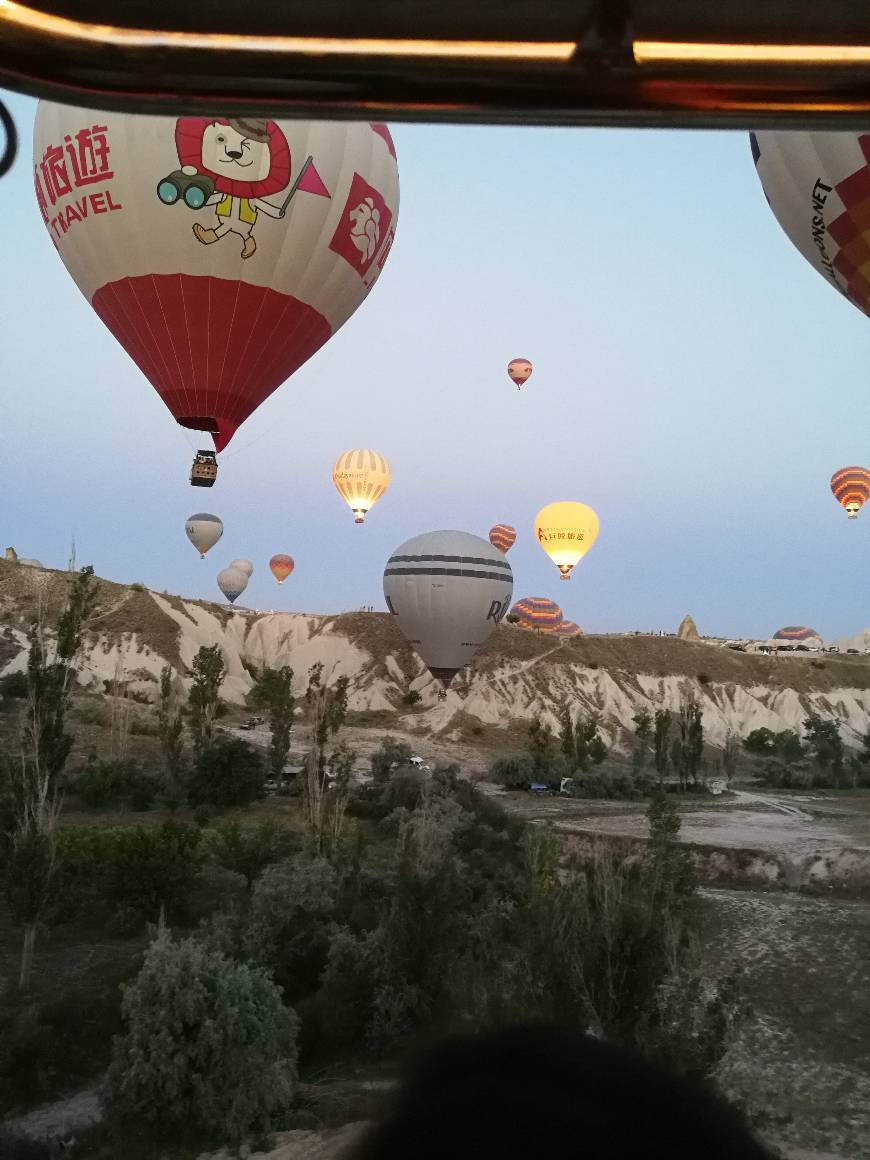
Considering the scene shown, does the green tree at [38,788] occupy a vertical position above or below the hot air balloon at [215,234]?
below

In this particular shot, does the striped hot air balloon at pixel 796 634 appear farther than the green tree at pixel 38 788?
Yes

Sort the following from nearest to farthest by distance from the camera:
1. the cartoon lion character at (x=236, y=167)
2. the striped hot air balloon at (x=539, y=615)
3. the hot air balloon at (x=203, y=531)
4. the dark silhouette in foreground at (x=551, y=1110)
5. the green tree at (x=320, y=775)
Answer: the dark silhouette in foreground at (x=551, y=1110), the cartoon lion character at (x=236, y=167), the green tree at (x=320, y=775), the hot air balloon at (x=203, y=531), the striped hot air balloon at (x=539, y=615)

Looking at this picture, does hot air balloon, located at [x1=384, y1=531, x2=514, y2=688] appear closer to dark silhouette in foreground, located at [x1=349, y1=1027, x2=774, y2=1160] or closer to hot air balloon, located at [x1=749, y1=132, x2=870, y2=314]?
hot air balloon, located at [x1=749, y1=132, x2=870, y2=314]

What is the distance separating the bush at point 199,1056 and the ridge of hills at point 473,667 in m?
39.4

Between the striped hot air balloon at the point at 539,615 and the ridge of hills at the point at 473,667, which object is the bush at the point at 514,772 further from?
the striped hot air balloon at the point at 539,615

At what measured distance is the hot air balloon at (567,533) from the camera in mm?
50469

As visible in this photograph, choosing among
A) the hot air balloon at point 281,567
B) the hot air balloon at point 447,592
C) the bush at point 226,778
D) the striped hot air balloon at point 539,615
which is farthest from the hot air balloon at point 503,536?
the bush at point 226,778

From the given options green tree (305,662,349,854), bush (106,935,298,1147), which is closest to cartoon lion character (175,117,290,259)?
green tree (305,662,349,854)

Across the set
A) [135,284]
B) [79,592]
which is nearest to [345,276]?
[135,284]

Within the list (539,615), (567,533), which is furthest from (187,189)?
(539,615)

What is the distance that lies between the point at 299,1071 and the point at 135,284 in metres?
11.2

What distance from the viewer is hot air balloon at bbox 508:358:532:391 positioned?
157 ft

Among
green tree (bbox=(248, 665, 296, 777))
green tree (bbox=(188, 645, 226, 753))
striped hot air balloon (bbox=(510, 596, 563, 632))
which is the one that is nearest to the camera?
green tree (bbox=(248, 665, 296, 777))

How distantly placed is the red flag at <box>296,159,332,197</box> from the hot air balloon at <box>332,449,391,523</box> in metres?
30.2
